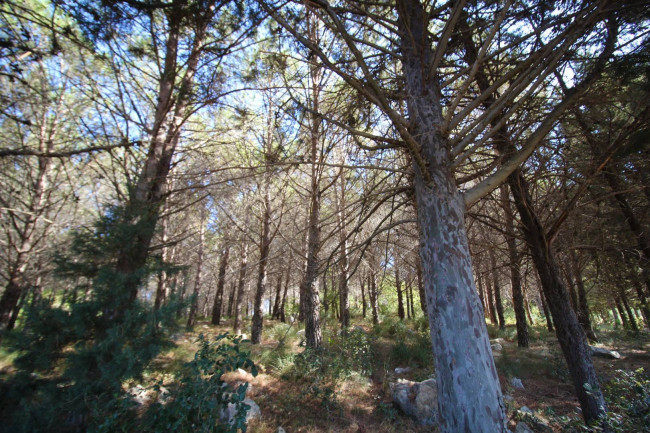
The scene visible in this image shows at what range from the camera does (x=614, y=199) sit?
6.15 m

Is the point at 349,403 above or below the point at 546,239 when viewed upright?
below

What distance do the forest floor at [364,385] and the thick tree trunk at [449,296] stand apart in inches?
66.9

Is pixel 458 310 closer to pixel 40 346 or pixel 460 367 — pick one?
pixel 460 367

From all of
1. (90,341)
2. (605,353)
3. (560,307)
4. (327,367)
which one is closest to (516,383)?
(560,307)

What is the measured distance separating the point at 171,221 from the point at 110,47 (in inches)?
421

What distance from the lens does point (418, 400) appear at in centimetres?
482

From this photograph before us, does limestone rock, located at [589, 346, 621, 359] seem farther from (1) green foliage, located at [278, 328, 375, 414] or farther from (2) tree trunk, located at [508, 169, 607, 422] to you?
(1) green foliage, located at [278, 328, 375, 414]

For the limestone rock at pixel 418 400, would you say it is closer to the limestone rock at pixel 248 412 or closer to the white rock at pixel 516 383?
the limestone rock at pixel 248 412

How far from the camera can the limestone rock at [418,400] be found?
15.3 ft

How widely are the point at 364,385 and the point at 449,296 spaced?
5.17 meters

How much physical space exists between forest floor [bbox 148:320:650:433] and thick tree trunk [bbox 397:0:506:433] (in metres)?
1.70

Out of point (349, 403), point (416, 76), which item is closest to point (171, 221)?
point (349, 403)

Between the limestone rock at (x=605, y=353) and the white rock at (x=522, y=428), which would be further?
the limestone rock at (x=605, y=353)

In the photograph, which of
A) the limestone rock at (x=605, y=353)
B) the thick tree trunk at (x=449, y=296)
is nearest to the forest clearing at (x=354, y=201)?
the thick tree trunk at (x=449, y=296)
